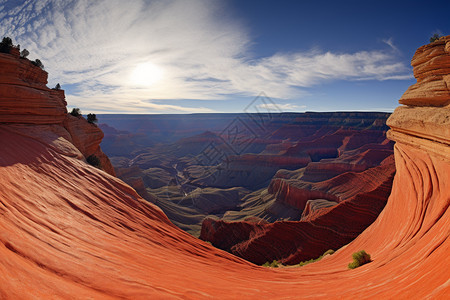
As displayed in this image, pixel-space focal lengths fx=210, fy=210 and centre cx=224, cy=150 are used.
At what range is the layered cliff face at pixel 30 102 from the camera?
1330 centimetres

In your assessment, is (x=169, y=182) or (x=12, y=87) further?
(x=169, y=182)

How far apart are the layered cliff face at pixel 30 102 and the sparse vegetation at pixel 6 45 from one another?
305 mm

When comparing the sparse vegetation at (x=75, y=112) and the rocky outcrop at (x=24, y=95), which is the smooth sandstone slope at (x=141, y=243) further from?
the sparse vegetation at (x=75, y=112)

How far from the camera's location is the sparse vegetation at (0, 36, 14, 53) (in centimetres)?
1418

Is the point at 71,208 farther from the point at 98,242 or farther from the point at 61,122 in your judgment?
the point at 61,122

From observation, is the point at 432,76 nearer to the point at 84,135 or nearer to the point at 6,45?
the point at 6,45

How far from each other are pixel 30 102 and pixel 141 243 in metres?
13.8

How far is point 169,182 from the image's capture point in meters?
73.1

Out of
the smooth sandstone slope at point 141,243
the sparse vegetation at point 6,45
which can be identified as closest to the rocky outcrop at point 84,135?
the sparse vegetation at point 6,45

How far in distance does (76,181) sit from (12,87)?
8.81m

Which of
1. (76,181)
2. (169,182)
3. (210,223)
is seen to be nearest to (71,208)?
(76,181)

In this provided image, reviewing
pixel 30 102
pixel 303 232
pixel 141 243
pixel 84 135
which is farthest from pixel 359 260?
pixel 84 135

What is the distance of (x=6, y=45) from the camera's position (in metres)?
14.4

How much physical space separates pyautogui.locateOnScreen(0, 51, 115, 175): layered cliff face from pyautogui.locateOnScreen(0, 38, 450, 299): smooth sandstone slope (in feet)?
6.35
